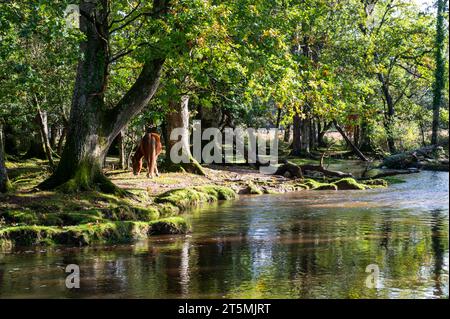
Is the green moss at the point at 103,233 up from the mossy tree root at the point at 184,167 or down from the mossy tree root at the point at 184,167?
down

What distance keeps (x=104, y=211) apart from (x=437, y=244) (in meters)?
7.82

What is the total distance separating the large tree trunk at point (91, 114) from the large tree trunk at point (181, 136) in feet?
29.1

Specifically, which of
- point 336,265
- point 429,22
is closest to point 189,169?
point 336,265

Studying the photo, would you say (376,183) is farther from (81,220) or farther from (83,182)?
(81,220)

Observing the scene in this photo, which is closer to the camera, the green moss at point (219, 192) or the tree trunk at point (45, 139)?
the green moss at point (219, 192)

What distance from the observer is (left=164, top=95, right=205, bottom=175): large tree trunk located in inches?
1065

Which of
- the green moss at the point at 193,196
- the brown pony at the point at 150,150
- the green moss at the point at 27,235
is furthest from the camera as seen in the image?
the brown pony at the point at 150,150

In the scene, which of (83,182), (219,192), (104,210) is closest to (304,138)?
(219,192)

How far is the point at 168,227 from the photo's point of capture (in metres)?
13.9

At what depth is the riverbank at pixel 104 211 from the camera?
12734 millimetres

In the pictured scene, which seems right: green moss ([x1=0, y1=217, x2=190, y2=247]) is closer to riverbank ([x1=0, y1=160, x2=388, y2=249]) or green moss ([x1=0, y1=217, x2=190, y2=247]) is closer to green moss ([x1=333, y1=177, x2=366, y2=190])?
riverbank ([x1=0, y1=160, x2=388, y2=249])

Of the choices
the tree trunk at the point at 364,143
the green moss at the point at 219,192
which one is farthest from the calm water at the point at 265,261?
the tree trunk at the point at 364,143

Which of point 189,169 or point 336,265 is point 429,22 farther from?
point 336,265

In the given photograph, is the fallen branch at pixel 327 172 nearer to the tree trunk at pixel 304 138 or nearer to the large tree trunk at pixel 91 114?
the large tree trunk at pixel 91 114
